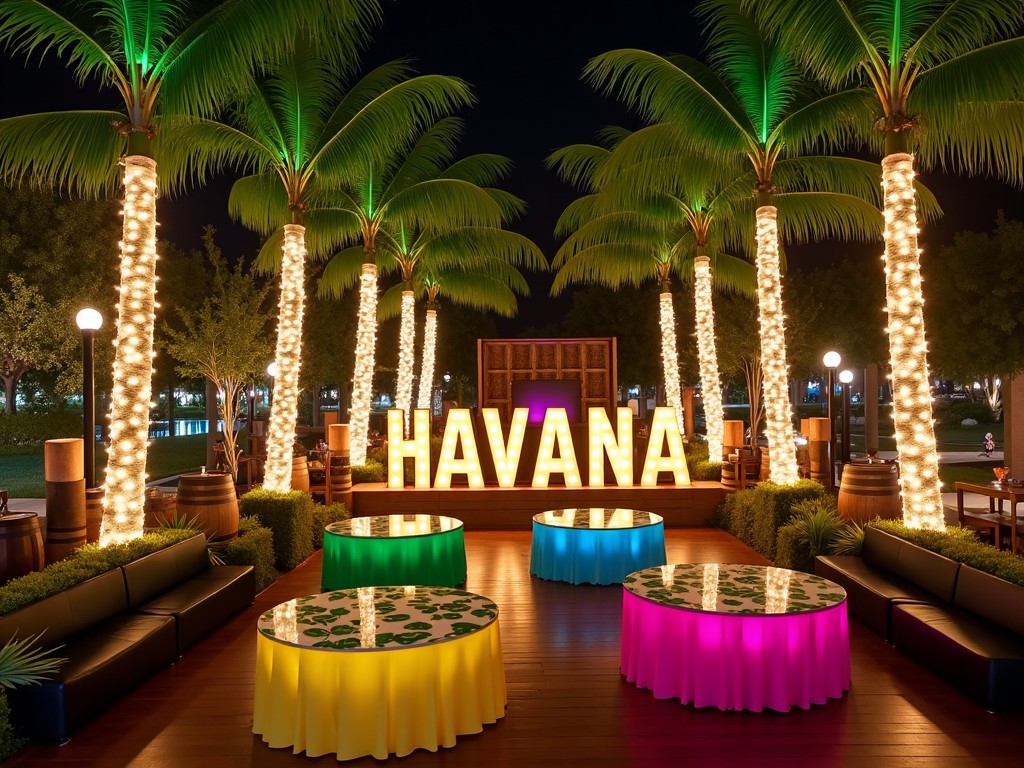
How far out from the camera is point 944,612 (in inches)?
209

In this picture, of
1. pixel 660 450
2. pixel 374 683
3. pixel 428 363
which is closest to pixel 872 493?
pixel 660 450

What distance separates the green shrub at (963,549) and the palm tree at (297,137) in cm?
744

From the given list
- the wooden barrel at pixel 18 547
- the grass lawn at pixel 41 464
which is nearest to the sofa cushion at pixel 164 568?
the wooden barrel at pixel 18 547

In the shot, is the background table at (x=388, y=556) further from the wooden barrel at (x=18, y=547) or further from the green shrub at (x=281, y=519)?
the wooden barrel at (x=18, y=547)

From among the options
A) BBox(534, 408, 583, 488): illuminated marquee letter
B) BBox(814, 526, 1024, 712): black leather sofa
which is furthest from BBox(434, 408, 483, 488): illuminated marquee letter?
BBox(814, 526, 1024, 712): black leather sofa

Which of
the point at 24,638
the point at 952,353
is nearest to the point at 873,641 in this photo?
the point at 24,638

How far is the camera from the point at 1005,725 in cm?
427

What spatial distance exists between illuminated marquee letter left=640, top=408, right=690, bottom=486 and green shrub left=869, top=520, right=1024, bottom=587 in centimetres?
427

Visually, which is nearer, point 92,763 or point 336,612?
point 92,763

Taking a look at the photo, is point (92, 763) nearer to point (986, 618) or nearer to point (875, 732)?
point (875, 732)

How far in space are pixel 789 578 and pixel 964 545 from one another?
1.81m

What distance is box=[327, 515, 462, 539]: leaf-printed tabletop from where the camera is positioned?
287 inches

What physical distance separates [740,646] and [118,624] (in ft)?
14.6

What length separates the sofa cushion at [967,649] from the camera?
14.4ft
